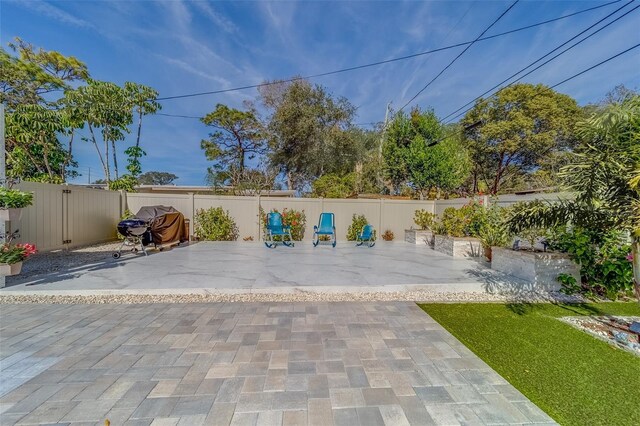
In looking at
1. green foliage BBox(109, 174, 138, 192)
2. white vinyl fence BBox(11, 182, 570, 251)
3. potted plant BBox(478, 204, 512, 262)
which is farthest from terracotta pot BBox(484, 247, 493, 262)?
green foliage BBox(109, 174, 138, 192)

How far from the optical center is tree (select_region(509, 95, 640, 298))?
101 inches

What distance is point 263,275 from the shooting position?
15.4 ft

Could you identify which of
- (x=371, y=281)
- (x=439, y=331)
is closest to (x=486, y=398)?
(x=439, y=331)

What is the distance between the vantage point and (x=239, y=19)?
362 inches

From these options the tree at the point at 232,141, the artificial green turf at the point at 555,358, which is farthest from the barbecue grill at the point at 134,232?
the tree at the point at 232,141

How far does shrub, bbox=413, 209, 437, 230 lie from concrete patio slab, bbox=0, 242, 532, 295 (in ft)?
8.79

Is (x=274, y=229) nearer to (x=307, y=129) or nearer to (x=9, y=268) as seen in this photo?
(x=9, y=268)

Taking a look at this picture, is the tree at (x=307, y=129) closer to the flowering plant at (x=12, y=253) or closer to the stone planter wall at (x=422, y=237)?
the stone planter wall at (x=422, y=237)

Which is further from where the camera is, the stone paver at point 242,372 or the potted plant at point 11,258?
the potted plant at point 11,258

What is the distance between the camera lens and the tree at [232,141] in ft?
50.0

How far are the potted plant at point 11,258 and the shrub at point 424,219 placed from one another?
30.8ft

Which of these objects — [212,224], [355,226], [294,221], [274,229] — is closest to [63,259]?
[212,224]

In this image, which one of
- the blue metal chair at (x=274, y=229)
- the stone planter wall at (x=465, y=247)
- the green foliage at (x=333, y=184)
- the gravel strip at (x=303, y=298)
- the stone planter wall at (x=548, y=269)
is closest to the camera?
the gravel strip at (x=303, y=298)

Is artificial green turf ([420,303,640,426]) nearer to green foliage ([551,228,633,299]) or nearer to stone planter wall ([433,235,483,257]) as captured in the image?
green foliage ([551,228,633,299])
